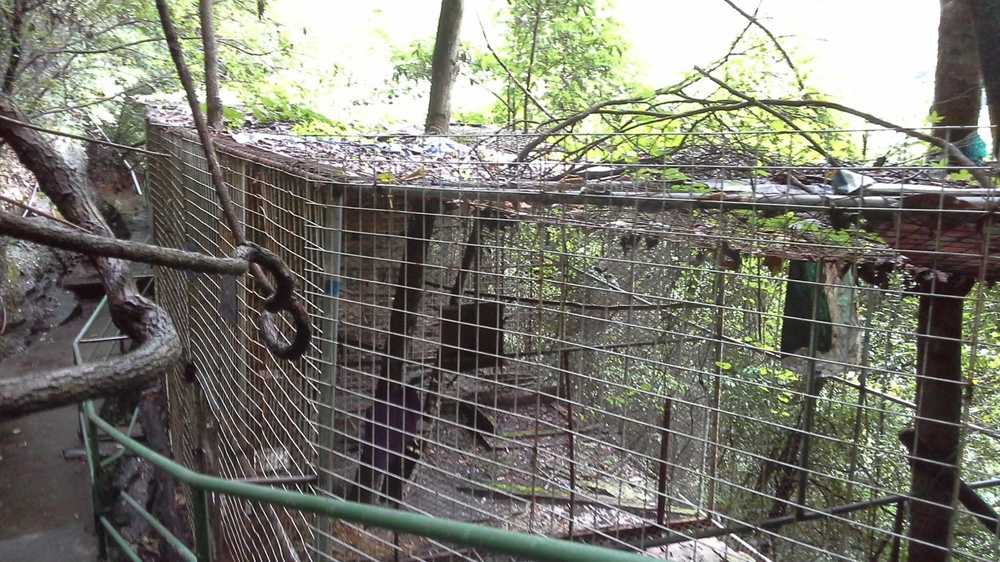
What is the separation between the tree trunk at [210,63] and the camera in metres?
3.86

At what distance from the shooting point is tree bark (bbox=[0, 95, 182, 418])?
4.02 feet

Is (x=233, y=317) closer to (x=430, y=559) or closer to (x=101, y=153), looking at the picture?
→ (x=430, y=559)

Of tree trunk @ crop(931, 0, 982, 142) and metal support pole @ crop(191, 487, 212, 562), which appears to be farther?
tree trunk @ crop(931, 0, 982, 142)

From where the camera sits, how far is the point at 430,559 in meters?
3.11

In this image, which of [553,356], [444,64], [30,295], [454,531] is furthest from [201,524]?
[30,295]

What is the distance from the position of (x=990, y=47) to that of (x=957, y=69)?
605 mm

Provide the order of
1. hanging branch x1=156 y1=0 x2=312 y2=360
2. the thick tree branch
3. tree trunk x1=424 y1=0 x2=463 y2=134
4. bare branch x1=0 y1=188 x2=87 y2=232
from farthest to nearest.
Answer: tree trunk x1=424 y1=0 x2=463 y2=134 < hanging branch x1=156 y1=0 x2=312 y2=360 < bare branch x1=0 y1=188 x2=87 y2=232 < the thick tree branch

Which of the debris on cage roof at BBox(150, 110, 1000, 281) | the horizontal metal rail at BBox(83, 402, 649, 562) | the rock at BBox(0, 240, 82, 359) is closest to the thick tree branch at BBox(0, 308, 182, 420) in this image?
the horizontal metal rail at BBox(83, 402, 649, 562)

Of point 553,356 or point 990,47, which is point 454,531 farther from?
point 990,47

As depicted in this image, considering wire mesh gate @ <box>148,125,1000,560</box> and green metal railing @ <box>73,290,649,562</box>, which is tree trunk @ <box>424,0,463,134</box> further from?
green metal railing @ <box>73,290,649,562</box>

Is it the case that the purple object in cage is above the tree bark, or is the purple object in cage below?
below

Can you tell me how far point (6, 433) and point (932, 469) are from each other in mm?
8300

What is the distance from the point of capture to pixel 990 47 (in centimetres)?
283

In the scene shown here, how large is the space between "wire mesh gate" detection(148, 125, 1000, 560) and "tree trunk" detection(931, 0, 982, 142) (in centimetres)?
99
